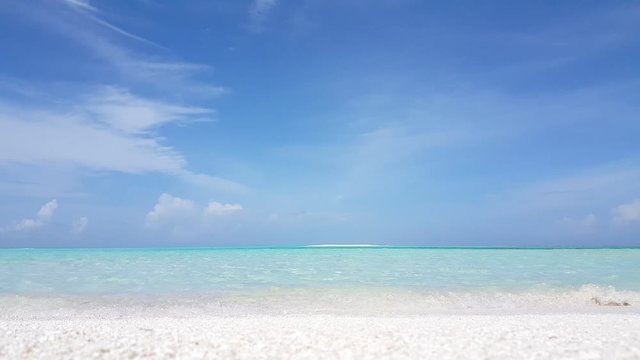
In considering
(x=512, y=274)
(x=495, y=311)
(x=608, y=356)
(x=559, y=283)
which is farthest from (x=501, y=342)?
(x=512, y=274)

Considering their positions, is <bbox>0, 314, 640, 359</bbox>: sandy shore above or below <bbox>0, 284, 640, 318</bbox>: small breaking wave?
above

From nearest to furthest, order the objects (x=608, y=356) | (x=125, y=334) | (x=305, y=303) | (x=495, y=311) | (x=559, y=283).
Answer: (x=608, y=356), (x=125, y=334), (x=495, y=311), (x=305, y=303), (x=559, y=283)

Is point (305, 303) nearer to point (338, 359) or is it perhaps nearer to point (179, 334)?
point (179, 334)

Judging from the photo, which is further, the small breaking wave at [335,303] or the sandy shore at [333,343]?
the small breaking wave at [335,303]

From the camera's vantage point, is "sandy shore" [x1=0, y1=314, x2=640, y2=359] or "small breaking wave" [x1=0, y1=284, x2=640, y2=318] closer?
"sandy shore" [x1=0, y1=314, x2=640, y2=359]

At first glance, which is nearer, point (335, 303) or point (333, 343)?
Result: point (333, 343)

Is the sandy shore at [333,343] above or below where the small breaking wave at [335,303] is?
above

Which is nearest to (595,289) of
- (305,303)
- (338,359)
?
(305,303)

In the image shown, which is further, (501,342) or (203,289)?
(203,289)

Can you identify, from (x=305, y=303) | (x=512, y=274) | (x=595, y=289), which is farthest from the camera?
(x=512, y=274)

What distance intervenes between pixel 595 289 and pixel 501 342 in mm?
15712

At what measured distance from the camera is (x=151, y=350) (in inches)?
310

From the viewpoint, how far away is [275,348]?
8.30 metres

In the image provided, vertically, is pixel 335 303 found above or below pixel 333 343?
below
